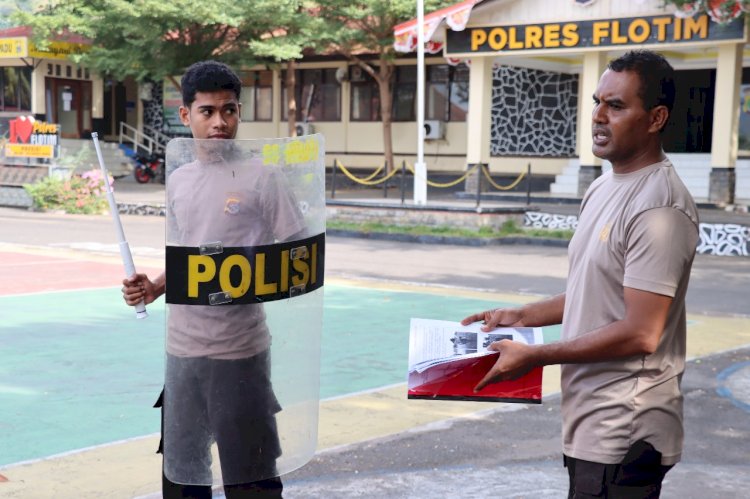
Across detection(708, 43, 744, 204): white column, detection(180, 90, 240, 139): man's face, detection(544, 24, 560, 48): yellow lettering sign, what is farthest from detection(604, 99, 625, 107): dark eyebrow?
detection(544, 24, 560, 48): yellow lettering sign

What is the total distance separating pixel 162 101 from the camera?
3894 centimetres

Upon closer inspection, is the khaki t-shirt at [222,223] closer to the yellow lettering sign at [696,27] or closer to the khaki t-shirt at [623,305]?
the khaki t-shirt at [623,305]

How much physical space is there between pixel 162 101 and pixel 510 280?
27.5 metres

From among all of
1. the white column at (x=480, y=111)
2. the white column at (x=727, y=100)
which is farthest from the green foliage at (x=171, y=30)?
the white column at (x=727, y=100)

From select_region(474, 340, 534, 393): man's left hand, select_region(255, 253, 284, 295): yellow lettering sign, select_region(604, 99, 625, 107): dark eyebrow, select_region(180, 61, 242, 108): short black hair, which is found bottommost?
select_region(474, 340, 534, 393): man's left hand

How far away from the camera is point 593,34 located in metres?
23.2

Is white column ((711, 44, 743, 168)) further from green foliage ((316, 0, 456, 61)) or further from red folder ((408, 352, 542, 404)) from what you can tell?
red folder ((408, 352, 542, 404))

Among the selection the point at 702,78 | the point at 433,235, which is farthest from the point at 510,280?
the point at 702,78

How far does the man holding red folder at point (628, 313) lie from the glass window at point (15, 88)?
3591cm

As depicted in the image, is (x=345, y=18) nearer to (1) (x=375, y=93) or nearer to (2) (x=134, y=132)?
(1) (x=375, y=93)

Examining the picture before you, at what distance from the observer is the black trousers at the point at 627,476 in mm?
2916

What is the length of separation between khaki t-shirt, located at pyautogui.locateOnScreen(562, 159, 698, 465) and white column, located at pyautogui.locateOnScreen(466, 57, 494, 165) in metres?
22.5

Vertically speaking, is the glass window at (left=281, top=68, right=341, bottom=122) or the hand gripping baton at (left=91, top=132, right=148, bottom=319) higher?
the glass window at (left=281, top=68, right=341, bottom=122)

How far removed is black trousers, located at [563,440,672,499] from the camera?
2916mm
